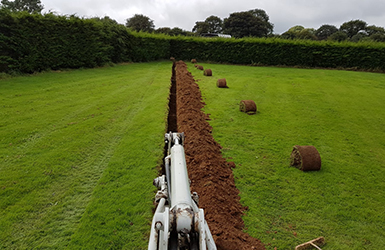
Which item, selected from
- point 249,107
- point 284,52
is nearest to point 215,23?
point 284,52

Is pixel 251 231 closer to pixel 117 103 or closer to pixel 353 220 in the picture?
pixel 353 220

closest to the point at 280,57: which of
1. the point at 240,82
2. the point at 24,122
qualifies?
the point at 240,82

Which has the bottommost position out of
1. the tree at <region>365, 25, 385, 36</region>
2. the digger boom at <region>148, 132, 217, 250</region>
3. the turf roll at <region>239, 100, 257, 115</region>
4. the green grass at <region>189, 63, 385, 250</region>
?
the green grass at <region>189, 63, 385, 250</region>

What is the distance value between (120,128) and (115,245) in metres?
5.44

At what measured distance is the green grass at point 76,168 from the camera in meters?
4.04

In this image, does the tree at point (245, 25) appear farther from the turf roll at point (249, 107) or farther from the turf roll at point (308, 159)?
the turf roll at point (308, 159)

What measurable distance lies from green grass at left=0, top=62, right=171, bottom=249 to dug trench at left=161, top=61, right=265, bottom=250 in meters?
1.04

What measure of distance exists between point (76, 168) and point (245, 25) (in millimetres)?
79937

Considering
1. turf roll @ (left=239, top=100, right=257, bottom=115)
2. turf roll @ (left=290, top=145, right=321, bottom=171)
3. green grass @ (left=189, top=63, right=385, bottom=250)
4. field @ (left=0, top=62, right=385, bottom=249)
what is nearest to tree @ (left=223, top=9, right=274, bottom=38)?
green grass @ (left=189, top=63, right=385, bottom=250)

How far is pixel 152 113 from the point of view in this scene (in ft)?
33.8

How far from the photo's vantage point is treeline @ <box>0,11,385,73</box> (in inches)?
630

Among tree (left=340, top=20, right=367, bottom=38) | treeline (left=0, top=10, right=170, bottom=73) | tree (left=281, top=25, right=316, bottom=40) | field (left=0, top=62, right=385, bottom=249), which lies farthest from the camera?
tree (left=340, top=20, right=367, bottom=38)

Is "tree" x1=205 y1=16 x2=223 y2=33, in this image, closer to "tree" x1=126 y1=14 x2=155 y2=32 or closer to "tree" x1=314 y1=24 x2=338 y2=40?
"tree" x1=126 y1=14 x2=155 y2=32

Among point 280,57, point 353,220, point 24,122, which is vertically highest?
point 280,57
